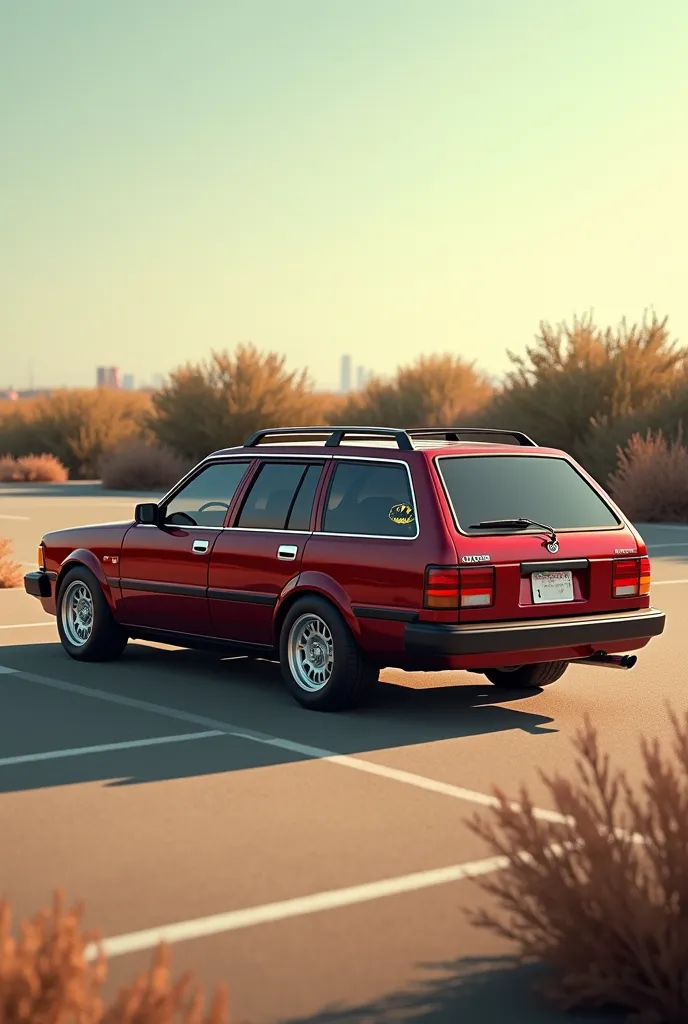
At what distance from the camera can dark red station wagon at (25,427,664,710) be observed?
9.24 meters

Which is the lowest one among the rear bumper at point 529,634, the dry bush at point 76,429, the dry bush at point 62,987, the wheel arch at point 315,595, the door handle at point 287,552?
the dry bush at point 62,987

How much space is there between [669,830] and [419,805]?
278 cm

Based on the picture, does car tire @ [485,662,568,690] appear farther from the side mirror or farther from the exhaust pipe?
the side mirror

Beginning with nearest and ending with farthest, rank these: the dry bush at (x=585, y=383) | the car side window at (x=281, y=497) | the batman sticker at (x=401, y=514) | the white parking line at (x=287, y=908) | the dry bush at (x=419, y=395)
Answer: the white parking line at (x=287, y=908)
the batman sticker at (x=401, y=514)
the car side window at (x=281, y=497)
the dry bush at (x=585, y=383)
the dry bush at (x=419, y=395)

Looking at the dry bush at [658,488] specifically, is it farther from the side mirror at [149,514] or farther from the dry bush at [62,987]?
the dry bush at [62,987]

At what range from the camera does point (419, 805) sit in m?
7.33

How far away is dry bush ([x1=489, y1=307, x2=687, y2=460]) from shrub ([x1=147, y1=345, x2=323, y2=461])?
37.9 ft

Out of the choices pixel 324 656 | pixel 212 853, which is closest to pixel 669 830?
pixel 212 853

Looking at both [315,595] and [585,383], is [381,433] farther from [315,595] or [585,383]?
[585,383]

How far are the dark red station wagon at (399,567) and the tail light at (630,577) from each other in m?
0.01

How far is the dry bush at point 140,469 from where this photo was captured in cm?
4384

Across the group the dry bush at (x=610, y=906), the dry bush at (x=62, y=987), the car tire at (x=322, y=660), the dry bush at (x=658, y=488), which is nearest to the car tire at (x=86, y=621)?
the car tire at (x=322, y=660)

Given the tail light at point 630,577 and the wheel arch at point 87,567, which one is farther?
the wheel arch at point 87,567

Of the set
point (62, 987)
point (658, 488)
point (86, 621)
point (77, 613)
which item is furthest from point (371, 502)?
point (658, 488)
